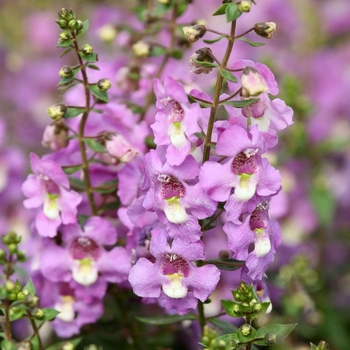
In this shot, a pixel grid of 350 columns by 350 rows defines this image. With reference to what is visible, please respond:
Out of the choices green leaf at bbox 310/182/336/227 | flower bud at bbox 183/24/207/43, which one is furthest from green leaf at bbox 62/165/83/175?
green leaf at bbox 310/182/336/227

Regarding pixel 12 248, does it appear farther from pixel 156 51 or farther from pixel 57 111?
pixel 156 51

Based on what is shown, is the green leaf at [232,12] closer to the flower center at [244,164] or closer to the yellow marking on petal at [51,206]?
the flower center at [244,164]

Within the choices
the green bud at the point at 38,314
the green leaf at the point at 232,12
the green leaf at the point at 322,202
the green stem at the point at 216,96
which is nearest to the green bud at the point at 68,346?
the green bud at the point at 38,314

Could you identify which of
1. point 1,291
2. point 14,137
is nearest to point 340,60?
point 14,137

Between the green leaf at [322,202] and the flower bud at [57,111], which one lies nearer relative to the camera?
the flower bud at [57,111]

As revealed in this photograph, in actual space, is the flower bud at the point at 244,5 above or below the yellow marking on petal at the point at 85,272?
above

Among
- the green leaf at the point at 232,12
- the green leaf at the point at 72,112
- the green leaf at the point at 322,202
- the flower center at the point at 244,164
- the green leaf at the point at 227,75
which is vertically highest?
the green leaf at the point at 232,12

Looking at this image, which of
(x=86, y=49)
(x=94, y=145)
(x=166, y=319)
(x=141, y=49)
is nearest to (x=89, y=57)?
(x=86, y=49)
